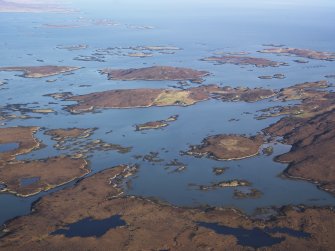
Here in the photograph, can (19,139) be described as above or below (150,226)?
below

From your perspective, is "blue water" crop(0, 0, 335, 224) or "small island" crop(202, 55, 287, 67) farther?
"small island" crop(202, 55, 287, 67)

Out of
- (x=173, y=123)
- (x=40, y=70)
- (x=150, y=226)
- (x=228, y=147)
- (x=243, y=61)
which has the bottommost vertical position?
(x=150, y=226)

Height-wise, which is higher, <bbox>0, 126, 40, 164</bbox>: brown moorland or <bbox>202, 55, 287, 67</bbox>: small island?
<bbox>202, 55, 287, 67</bbox>: small island

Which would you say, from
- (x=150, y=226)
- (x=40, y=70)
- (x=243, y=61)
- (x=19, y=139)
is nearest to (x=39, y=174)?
(x=19, y=139)

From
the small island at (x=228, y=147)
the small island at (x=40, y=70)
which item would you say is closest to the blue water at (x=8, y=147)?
the small island at (x=228, y=147)

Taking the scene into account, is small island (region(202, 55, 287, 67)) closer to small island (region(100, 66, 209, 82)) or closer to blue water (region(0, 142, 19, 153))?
small island (region(100, 66, 209, 82))

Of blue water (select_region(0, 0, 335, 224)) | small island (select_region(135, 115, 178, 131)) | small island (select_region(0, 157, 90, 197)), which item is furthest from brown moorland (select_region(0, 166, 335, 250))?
small island (select_region(135, 115, 178, 131))

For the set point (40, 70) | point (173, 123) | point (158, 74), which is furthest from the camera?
point (40, 70)

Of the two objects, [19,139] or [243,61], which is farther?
[243,61]

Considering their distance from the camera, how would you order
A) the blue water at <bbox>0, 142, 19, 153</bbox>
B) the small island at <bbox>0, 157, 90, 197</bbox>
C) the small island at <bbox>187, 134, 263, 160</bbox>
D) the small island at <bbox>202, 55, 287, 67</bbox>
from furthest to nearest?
1. the small island at <bbox>202, 55, 287, 67</bbox>
2. the blue water at <bbox>0, 142, 19, 153</bbox>
3. the small island at <bbox>187, 134, 263, 160</bbox>
4. the small island at <bbox>0, 157, 90, 197</bbox>

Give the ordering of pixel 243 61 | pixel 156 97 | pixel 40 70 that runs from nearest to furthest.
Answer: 1. pixel 156 97
2. pixel 40 70
3. pixel 243 61

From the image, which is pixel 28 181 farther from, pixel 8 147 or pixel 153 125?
pixel 153 125
